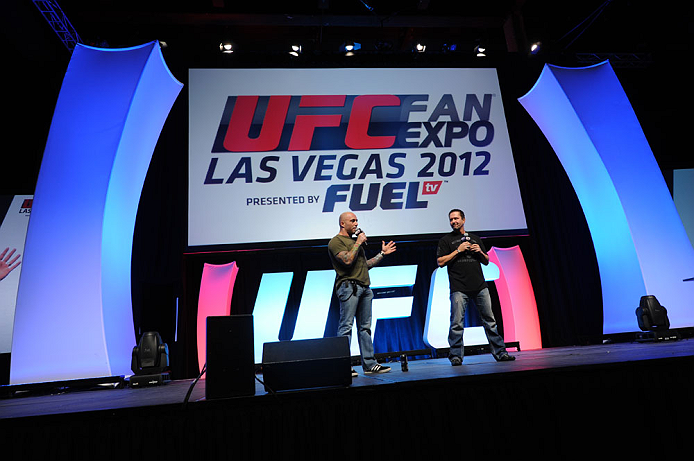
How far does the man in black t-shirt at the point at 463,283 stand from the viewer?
4.09 metres

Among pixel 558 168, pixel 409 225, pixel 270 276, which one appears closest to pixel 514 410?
pixel 409 225

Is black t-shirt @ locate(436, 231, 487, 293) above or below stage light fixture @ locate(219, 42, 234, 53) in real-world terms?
below

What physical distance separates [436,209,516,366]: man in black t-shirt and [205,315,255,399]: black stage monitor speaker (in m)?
2.36

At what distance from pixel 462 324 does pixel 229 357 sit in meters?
2.57

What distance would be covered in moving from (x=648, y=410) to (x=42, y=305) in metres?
5.18

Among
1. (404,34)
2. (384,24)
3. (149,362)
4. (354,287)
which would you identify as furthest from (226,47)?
(354,287)

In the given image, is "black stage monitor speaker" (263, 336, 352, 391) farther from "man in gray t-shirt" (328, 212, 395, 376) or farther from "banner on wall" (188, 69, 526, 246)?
"banner on wall" (188, 69, 526, 246)

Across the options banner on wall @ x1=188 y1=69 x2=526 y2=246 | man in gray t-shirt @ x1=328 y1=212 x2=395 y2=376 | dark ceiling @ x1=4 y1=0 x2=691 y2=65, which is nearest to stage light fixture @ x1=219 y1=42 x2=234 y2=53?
dark ceiling @ x1=4 y1=0 x2=691 y2=65

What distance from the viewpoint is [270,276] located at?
244 inches

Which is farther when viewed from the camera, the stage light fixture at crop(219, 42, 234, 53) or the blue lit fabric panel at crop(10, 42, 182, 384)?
the stage light fixture at crop(219, 42, 234, 53)

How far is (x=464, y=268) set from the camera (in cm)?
423

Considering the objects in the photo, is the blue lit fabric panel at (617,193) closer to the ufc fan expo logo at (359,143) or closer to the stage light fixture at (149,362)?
the ufc fan expo logo at (359,143)

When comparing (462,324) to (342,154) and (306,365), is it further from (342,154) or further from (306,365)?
(342,154)

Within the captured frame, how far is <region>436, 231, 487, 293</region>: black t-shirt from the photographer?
420cm
